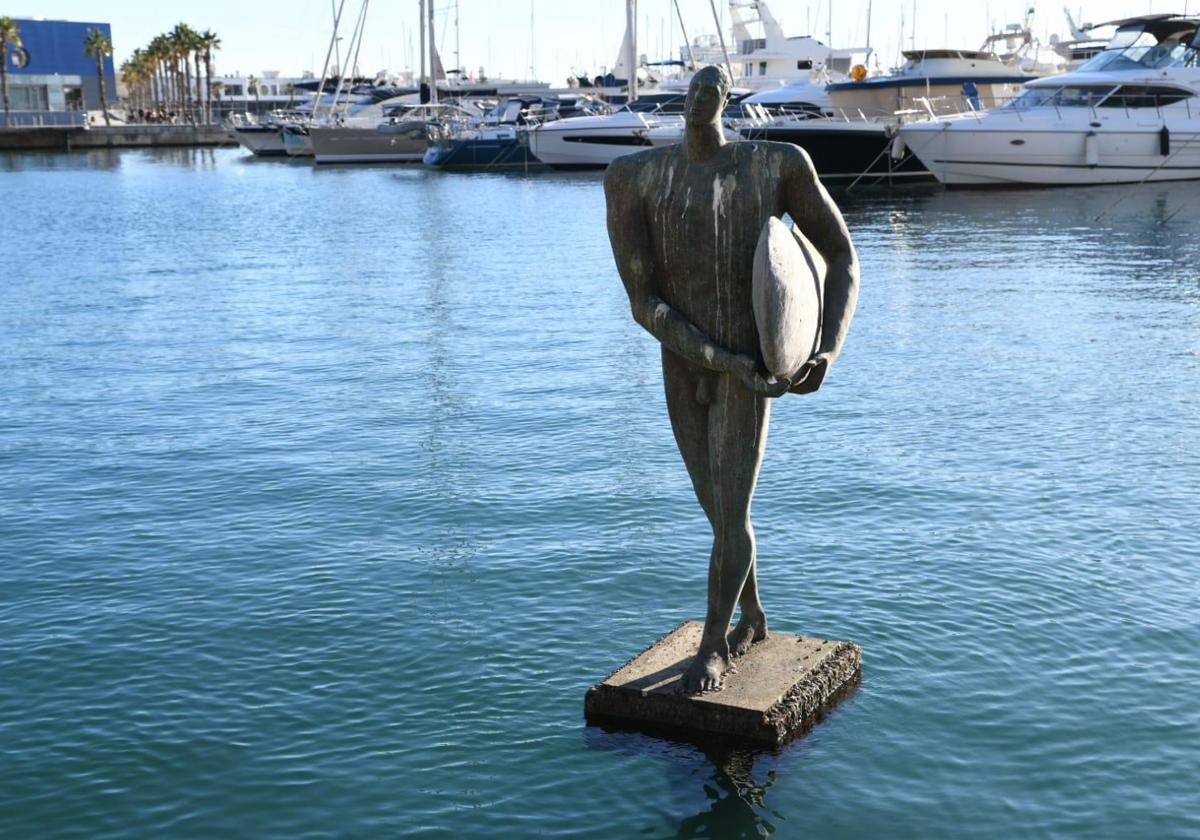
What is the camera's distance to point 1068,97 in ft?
157

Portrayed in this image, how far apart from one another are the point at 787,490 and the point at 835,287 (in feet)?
17.8

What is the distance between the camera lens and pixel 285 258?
35.4 meters

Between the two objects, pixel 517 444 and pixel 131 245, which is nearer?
pixel 517 444

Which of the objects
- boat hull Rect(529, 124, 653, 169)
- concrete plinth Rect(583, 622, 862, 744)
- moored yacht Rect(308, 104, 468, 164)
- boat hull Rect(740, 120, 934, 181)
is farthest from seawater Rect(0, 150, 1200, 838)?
moored yacht Rect(308, 104, 468, 164)

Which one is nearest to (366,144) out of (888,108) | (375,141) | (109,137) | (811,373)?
(375,141)

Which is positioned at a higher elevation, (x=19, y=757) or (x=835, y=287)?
(x=835, y=287)

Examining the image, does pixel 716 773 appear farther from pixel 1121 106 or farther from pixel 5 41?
pixel 5 41

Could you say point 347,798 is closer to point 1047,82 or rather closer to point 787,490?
point 787,490

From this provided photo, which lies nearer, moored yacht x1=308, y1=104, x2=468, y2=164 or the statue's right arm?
the statue's right arm

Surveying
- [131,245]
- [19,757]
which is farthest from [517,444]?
[131,245]

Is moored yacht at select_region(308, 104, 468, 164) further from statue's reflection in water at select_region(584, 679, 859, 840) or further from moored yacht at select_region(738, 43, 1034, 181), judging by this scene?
statue's reflection in water at select_region(584, 679, 859, 840)

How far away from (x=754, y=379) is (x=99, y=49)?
13545cm

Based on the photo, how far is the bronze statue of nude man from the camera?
6.38 meters

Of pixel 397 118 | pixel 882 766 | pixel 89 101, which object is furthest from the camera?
pixel 89 101
